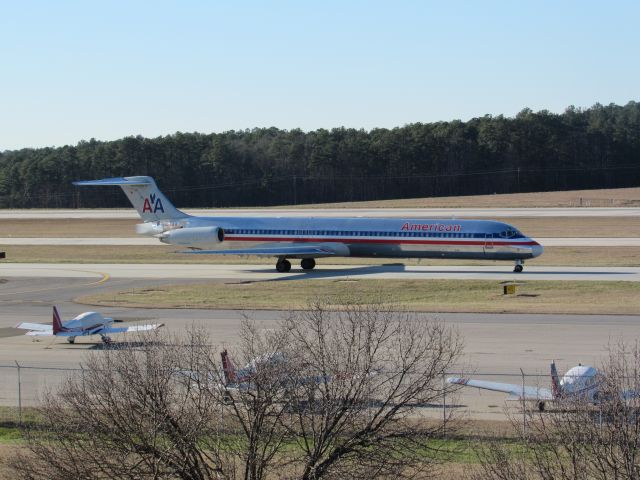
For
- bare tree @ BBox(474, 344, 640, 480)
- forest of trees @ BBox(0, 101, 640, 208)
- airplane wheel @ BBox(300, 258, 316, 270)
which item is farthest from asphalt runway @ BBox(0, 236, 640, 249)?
forest of trees @ BBox(0, 101, 640, 208)

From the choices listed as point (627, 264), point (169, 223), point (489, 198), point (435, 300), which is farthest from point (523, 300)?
point (489, 198)

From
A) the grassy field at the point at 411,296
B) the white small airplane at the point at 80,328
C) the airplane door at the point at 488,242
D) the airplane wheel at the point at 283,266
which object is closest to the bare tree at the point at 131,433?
the white small airplane at the point at 80,328

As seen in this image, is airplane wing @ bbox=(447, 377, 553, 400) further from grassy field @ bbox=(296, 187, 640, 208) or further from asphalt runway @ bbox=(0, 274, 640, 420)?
grassy field @ bbox=(296, 187, 640, 208)

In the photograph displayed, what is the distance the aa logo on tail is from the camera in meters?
63.7

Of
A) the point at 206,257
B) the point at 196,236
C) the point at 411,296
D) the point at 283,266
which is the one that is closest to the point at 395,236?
the point at 283,266

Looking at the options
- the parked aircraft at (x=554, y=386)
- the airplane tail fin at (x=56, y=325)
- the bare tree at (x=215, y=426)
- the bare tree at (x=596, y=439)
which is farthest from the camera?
the airplane tail fin at (x=56, y=325)

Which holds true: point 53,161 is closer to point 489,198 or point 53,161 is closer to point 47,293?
point 489,198

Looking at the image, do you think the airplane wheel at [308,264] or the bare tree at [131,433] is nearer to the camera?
the bare tree at [131,433]

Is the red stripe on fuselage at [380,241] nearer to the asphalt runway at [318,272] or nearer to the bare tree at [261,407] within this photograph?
the asphalt runway at [318,272]

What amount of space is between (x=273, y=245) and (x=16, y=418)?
3514 centimetres

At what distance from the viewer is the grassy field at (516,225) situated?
278 ft

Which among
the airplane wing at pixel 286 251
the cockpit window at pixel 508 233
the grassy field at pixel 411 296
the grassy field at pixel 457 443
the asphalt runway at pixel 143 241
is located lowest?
the grassy field at pixel 457 443

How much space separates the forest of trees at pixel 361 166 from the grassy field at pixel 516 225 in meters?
49.7

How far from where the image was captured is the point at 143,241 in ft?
283
